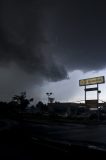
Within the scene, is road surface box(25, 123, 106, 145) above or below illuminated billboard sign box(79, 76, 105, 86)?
below

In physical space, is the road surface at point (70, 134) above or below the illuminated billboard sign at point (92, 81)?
below

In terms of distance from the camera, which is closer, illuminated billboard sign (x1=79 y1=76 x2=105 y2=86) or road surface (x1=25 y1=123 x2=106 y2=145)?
road surface (x1=25 y1=123 x2=106 y2=145)

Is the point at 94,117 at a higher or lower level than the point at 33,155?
higher

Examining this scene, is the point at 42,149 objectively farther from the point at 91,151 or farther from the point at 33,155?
the point at 91,151

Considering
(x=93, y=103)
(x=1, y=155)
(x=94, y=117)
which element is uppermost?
(x=93, y=103)

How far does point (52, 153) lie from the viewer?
9711 mm

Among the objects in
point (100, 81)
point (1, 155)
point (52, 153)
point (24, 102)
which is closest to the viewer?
point (52, 153)

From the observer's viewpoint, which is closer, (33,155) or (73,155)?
(73,155)

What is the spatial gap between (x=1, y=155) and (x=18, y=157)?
0.95 metres

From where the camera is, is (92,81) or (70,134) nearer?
(70,134)

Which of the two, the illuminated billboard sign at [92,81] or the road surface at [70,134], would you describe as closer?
the road surface at [70,134]

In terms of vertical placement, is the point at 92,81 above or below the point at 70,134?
above

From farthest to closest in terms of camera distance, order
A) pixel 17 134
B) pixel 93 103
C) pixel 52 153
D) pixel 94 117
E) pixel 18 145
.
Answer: pixel 93 103, pixel 94 117, pixel 17 134, pixel 18 145, pixel 52 153

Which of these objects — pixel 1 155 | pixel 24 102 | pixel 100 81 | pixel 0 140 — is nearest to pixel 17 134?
pixel 0 140
